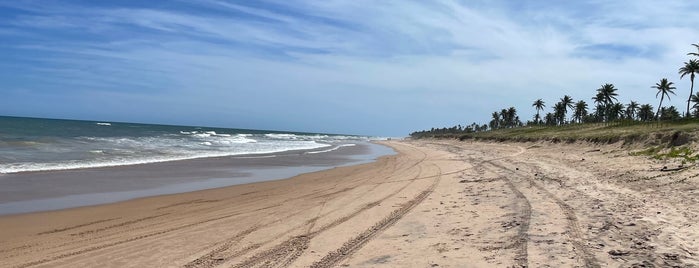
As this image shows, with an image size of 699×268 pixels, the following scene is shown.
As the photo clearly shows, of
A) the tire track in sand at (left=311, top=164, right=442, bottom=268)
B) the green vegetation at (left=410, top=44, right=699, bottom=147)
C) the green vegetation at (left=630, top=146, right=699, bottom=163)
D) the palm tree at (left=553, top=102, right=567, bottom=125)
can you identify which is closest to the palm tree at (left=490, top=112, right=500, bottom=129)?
the green vegetation at (left=410, top=44, right=699, bottom=147)

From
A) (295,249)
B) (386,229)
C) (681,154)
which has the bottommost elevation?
(295,249)

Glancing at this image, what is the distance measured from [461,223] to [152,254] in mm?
5110

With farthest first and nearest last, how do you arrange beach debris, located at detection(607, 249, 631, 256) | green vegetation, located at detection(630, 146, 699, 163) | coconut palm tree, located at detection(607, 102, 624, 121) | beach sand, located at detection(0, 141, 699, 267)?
coconut palm tree, located at detection(607, 102, 624, 121) → green vegetation, located at detection(630, 146, 699, 163) → beach sand, located at detection(0, 141, 699, 267) → beach debris, located at detection(607, 249, 631, 256)

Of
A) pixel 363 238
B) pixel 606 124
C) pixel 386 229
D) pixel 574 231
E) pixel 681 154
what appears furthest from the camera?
pixel 606 124

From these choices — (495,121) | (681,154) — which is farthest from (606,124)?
(495,121)

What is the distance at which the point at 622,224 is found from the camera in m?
7.10

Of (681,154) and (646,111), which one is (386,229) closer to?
(681,154)

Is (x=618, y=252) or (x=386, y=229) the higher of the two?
(x=618, y=252)

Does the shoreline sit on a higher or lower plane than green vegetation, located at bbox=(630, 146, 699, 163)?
lower

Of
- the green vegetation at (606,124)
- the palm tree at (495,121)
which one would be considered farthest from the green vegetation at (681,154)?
the palm tree at (495,121)

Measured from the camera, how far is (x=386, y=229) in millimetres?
7523

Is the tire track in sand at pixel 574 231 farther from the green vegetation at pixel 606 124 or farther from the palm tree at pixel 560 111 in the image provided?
the palm tree at pixel 560 111

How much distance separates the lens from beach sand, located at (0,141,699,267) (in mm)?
5836

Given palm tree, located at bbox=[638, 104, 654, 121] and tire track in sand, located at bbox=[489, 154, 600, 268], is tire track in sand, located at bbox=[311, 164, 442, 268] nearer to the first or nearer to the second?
tire track in sand, located at bbox=[489, 154, 600, 268]
